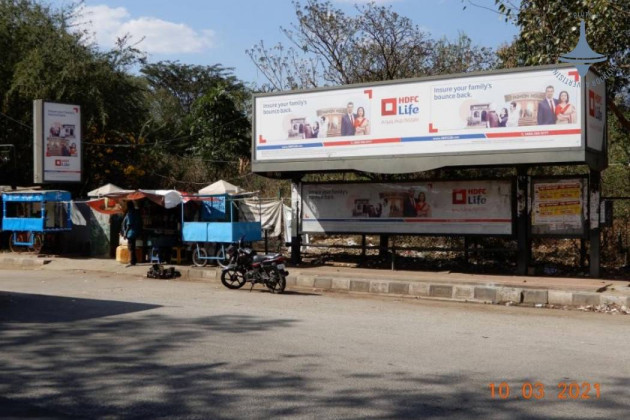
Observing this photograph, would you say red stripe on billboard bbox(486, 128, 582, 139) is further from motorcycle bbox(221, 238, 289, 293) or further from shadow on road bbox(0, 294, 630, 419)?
shadow on road bbox(0, 294, 630, 419)

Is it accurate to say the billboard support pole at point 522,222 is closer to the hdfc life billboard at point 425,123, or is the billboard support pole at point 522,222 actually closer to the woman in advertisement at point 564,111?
the hdfc life billboard at point 425,123

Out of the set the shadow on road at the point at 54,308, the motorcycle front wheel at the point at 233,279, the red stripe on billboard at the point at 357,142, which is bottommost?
the shadow on road at the point at 54,308

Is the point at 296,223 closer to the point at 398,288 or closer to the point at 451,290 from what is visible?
the point at 398,288

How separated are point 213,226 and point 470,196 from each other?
6.90 meters

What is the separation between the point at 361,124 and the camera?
53.8ft

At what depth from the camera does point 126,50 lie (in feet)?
96.8

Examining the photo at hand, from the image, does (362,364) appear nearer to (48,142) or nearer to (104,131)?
(48,142)

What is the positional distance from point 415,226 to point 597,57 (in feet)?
19.1

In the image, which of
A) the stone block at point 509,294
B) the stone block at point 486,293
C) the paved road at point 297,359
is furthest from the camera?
the stone block at point 486,293

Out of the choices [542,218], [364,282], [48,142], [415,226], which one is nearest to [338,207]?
[415,226]

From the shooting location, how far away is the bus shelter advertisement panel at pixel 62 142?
22.3 meters

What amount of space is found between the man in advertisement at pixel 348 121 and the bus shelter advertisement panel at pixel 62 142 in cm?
1120

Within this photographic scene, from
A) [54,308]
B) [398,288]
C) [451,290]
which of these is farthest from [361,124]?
[54,308]

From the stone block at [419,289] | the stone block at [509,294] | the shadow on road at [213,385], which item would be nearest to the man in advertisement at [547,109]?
the stone block at [509,294]
